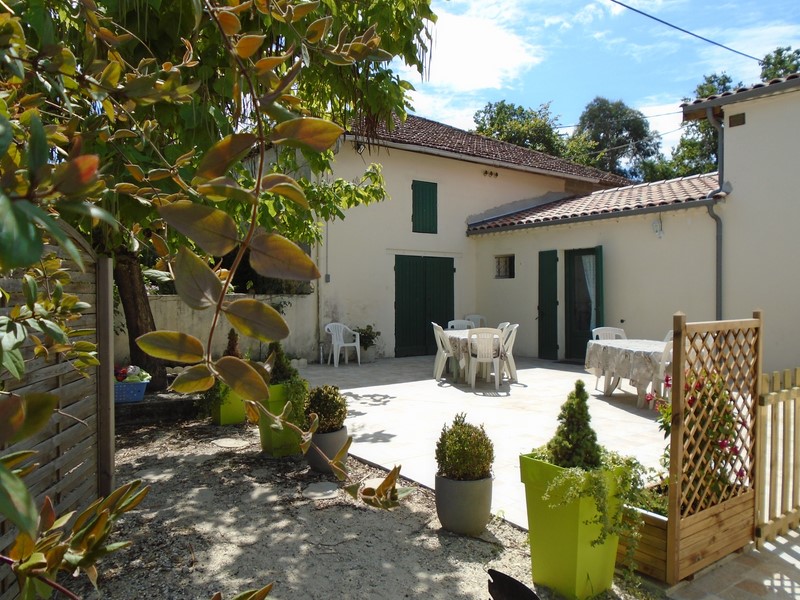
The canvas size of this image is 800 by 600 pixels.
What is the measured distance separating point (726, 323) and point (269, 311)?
10.6 ft

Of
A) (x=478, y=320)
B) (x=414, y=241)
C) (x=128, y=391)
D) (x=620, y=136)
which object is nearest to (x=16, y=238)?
(x=128, y=391)

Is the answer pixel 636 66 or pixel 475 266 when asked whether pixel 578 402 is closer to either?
pixel 475 266

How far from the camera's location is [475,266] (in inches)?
546

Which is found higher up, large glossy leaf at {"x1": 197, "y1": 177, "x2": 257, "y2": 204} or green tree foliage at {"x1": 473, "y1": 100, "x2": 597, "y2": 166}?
green tree foliage at {"x1": 473, "y1": 100, "x2": 597, "y2": 166}

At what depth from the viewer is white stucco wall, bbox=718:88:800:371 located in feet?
27.7

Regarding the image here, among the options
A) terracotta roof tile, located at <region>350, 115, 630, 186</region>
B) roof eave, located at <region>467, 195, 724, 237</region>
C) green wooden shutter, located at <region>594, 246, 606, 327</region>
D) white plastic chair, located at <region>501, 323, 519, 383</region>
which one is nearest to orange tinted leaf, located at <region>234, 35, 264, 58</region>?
white plastic chair, located at <region>501, 323, 519, 383</region>

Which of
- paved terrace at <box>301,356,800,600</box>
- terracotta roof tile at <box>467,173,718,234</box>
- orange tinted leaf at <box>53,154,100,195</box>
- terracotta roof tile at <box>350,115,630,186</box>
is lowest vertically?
paved terrace at <box>301,356,800,600</box>

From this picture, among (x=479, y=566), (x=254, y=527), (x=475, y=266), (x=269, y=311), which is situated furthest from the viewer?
(x=475, y=266)

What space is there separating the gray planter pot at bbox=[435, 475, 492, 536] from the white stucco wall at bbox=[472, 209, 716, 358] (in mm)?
7697

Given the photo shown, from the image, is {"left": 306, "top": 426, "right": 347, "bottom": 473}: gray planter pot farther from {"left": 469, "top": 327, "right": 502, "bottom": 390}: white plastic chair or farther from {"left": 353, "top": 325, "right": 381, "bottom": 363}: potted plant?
{"left": 353, "top": 325, "right": 381, "bottom": 363}: potted plant

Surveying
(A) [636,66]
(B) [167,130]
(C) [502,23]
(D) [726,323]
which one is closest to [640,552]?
(D) [726,323]

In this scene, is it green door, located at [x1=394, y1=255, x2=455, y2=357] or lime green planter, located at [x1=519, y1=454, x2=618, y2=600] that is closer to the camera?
lime green planter, located at [x1=519, y1=454, x2=618, y2=600]

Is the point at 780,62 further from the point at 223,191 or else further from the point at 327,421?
the point at 223,191

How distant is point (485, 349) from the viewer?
855cm
